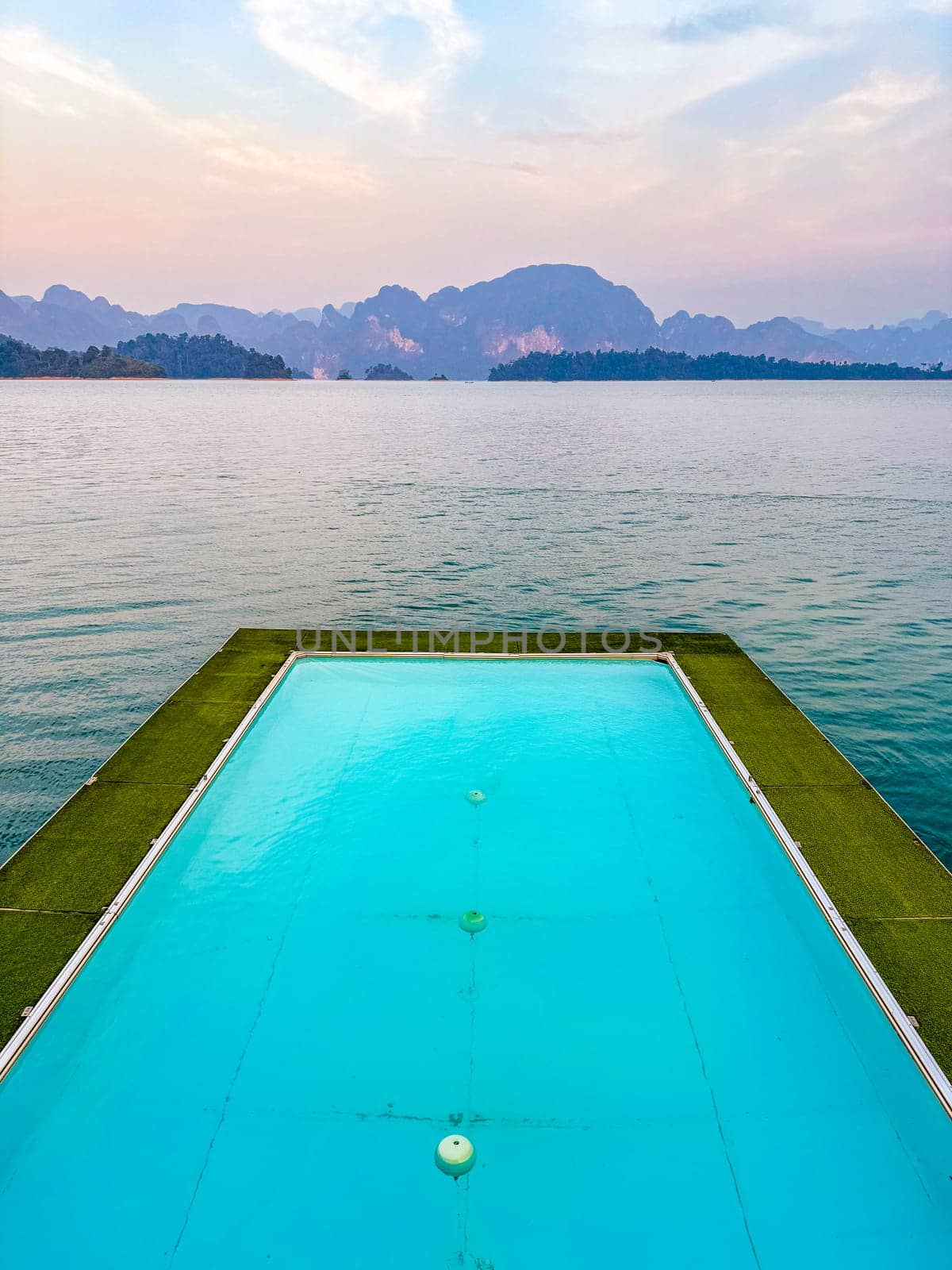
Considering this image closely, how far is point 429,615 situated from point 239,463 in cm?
3040

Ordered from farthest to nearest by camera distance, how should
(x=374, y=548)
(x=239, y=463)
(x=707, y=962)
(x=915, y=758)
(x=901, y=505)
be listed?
(x=239, y=463) → (x=901, y=505) → (x=374, y=548) → (x=915, y=758) → (x=707, y=962)

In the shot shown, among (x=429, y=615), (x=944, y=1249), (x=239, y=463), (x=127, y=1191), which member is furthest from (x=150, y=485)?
(x=944, y=1249)

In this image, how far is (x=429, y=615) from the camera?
63.5 feet

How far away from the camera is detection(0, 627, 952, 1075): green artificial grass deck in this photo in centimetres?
704

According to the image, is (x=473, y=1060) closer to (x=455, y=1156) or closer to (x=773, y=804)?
(x=455, y=1156)

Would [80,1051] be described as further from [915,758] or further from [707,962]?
[915,758]

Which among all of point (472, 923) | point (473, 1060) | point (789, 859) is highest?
point (789, 859)

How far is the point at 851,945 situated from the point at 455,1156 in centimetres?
442

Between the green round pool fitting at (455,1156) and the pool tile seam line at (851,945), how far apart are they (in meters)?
3.77

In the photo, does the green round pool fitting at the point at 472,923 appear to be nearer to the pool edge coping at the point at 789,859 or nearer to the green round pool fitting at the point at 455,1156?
the green round pool fitting at the point at 455,1156

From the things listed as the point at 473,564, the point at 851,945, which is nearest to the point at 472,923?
the point at 851,945

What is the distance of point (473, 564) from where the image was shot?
2400 centimetres

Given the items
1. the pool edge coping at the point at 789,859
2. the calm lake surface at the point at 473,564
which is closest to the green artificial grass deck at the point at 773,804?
the pool edge coping at the point at 789,859

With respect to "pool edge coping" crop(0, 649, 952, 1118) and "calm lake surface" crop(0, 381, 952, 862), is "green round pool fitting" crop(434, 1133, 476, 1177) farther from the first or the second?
"calm lake surface" crop(0, 381, 952, 862)
